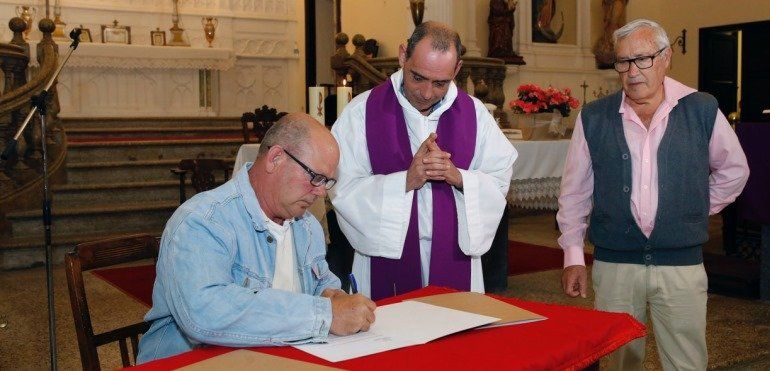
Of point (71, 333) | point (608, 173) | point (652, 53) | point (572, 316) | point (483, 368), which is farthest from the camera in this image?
point (71, 333)

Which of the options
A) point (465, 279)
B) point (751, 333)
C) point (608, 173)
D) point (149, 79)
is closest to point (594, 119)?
point (608, 173)

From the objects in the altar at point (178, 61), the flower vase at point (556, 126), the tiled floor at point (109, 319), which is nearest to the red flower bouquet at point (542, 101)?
the flower vase at point (556, 126)

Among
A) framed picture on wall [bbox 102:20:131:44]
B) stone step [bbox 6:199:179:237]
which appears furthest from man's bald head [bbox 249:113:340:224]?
framed picture on wall [bbox 102:20:131:44]

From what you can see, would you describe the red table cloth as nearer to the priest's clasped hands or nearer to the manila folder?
the manila folder

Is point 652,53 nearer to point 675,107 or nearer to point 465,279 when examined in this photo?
point 675,107

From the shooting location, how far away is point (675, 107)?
2.65m

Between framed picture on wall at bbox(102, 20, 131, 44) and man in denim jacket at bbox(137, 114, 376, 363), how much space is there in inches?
390

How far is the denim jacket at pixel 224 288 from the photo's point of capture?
1788 mm

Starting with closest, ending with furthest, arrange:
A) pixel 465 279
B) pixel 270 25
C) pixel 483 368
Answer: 1. pixel 483 368
2. pixel 465 279
3. pixel 270 25

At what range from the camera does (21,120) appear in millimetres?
7199

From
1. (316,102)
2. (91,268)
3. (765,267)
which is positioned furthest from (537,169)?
(91,268)

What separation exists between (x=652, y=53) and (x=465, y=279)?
3.31 feet

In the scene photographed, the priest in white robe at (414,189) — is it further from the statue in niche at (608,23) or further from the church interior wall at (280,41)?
the statue in niche at (608,23)

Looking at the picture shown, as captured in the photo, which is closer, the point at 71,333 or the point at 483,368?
the point at 483,368
